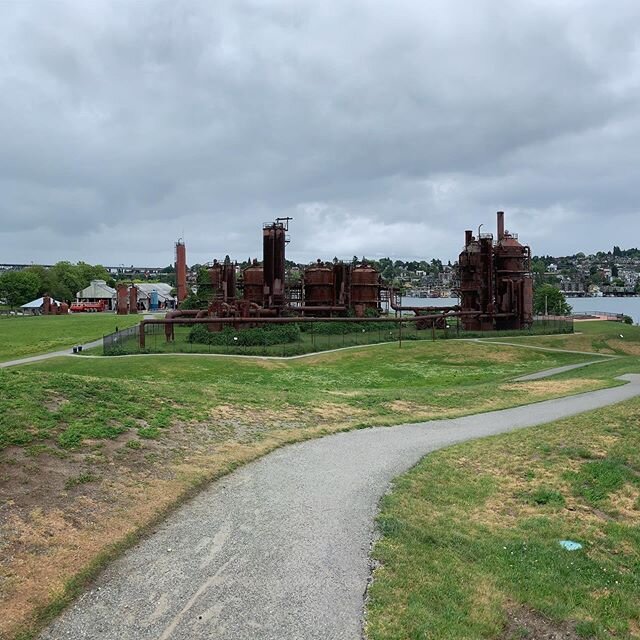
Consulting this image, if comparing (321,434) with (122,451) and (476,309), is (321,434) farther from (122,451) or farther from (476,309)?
(476,309)

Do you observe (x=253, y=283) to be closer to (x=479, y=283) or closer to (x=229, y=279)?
(x=229, y=279)

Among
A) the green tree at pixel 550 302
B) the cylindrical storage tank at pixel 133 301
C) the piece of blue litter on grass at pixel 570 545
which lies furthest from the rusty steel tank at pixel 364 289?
the cylindrical storage tank at pixel 133 301

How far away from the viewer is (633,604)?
8070 mm

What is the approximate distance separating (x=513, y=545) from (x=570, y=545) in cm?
102

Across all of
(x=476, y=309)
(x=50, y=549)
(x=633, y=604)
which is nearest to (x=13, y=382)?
(x=50, y=549)

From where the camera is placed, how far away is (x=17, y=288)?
127 m

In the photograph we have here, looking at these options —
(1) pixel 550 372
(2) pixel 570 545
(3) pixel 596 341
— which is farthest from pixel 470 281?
(2) pixel 570 545

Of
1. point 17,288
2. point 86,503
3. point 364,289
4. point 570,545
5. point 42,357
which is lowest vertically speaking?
point 42,357

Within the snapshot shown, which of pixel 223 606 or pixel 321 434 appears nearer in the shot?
pixel 223 606

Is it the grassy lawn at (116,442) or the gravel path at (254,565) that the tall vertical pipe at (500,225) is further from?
the gravel path at (254,565)

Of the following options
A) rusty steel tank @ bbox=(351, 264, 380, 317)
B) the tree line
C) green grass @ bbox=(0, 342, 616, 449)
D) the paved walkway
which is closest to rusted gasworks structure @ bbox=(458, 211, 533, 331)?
rusty steel tank @ bbox=(351, 264, 380, 317)

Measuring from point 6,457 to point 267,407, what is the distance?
9.39 metres

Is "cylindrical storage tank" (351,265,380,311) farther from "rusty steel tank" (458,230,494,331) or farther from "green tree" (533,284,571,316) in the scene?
"green tree" (533,284,571,316)

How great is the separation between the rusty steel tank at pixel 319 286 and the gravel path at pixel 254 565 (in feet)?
189
